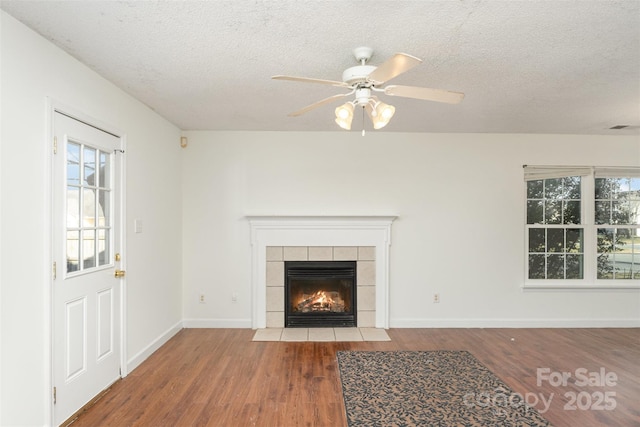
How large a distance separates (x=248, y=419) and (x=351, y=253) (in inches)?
98.0

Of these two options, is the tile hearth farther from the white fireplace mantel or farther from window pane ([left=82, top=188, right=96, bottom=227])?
window pane ([left=82, top=188, right=96, bottom=227])

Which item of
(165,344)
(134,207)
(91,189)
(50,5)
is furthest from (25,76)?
(165,344)

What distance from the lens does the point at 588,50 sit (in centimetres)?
238

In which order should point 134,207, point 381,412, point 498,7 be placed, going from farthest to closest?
1. point 134,207
2. point 381,412
3. point 498,7

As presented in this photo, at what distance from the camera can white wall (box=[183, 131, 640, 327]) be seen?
4.61 meters

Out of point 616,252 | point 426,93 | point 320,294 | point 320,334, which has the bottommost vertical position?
point 320,334

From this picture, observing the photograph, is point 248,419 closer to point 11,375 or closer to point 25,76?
point 11,375

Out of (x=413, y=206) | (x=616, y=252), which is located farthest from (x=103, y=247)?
(x=616, y=252)

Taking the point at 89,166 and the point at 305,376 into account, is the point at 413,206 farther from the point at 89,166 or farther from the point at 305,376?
the point at 89,166

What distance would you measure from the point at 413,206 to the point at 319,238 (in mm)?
1281

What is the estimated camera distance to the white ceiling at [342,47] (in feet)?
6.33

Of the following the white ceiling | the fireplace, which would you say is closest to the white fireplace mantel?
the fireplace

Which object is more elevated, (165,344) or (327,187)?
(327,187)

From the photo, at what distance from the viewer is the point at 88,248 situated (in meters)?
2.74
